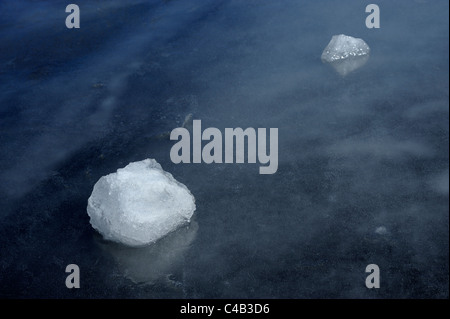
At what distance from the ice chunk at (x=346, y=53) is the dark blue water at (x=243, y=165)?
18 cm

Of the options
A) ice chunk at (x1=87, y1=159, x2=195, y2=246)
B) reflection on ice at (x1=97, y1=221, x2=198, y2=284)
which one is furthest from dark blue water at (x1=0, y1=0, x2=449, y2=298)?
ice chunk at (x1=87, y1=159, x2=195, y2=246)

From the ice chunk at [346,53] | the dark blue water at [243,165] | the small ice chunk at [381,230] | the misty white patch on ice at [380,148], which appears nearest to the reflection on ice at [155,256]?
the dark blue water at [243,165]

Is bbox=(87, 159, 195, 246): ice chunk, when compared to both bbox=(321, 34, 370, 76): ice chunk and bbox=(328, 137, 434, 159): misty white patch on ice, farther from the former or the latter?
bbox=(321, 34, 370, 76): ice chunk

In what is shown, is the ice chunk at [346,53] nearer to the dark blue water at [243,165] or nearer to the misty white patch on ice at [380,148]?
the dark blue water at [243,165]

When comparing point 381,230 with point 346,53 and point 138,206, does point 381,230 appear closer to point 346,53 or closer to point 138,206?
point 138,206

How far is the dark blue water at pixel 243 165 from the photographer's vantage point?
3619 mm

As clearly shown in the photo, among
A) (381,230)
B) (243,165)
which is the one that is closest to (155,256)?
(243,165)

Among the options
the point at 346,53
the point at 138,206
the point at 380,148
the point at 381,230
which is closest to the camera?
the point at 381,230

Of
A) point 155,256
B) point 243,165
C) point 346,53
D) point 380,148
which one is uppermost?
point 346,53

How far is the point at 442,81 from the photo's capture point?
211 inches

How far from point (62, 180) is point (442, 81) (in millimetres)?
5151

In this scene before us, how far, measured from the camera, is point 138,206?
13.2 ft

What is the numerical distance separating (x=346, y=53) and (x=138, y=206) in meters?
4.13

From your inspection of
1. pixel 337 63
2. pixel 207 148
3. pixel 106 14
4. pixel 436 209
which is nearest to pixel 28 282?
pixel 207 148
